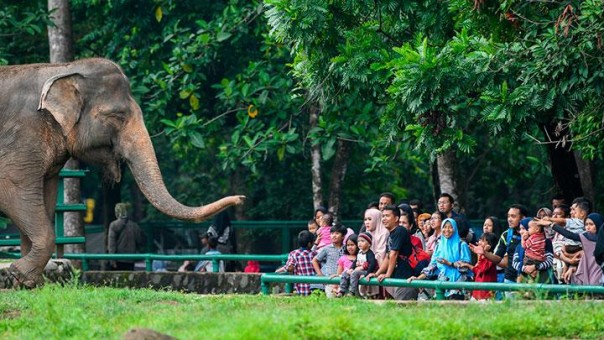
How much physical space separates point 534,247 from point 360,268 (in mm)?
1861

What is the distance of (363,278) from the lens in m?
14.7

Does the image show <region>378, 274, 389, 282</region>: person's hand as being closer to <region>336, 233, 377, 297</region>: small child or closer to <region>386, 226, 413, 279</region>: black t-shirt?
<region>336, 233, 377, 297</region>: small child

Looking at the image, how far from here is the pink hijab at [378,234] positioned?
623 inches

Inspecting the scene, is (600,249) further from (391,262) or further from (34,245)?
(34,245)

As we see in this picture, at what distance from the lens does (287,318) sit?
11492mm

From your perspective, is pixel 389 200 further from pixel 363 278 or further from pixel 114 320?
pixel 114 320

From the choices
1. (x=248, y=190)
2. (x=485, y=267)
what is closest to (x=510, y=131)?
(x=485, y=267)

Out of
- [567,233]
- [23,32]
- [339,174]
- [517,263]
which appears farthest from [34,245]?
[23,32]

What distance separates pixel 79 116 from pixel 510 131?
5087 millimetres

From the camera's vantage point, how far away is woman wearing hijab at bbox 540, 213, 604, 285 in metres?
14.0

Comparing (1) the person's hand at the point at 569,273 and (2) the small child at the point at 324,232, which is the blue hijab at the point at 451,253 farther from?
(2) the small child at the point at 324,232

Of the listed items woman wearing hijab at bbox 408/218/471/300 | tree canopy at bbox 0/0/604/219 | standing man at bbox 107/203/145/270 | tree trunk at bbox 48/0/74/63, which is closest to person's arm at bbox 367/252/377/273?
woman wearing hijab at bbox 408/218/471/300

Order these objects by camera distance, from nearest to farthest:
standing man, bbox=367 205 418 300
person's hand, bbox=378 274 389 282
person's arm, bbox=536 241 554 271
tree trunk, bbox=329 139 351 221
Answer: person's hand, bbox=378 274 389 282
person's arm, bbox=536 241 554 271
standing man, bbox=367 205 418 300
tree trunk, bbox=329 139 351 221

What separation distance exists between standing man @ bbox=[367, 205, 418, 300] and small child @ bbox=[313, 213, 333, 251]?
1.84 m
